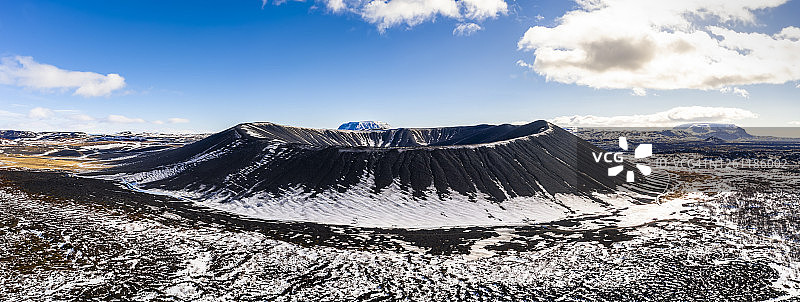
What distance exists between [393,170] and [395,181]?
346 cm

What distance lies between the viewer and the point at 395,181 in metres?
56.4

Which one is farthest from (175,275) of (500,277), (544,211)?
(544,211)

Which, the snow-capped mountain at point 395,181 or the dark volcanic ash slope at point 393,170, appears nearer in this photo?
the snow-capped mountain at point 395,181

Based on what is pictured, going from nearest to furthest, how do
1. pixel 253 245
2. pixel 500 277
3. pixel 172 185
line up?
pixel 500 277 < pixel 253 245 < pixel 172 185

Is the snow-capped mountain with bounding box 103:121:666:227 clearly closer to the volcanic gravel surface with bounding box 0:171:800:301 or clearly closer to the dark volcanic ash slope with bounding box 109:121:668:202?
the dark volcanic ash slope with bounding box 109:121:668:202

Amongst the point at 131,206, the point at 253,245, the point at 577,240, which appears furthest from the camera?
the point at 131,206

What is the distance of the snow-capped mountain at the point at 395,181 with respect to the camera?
47000 mm

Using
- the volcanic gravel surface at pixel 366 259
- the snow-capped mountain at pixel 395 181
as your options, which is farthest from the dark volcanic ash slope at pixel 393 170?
the volcanic gravel surface at pixel 366 259

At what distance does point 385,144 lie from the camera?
154 metres

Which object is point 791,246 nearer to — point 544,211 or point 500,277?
point 544,211

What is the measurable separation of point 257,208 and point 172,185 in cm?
2258

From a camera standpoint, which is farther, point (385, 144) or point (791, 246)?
point (385, 144)

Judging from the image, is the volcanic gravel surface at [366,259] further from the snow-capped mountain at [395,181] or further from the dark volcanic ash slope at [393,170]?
the dark volcanic ash slope at [393,170]

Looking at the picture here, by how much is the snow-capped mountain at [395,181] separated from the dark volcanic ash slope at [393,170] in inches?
6.7
